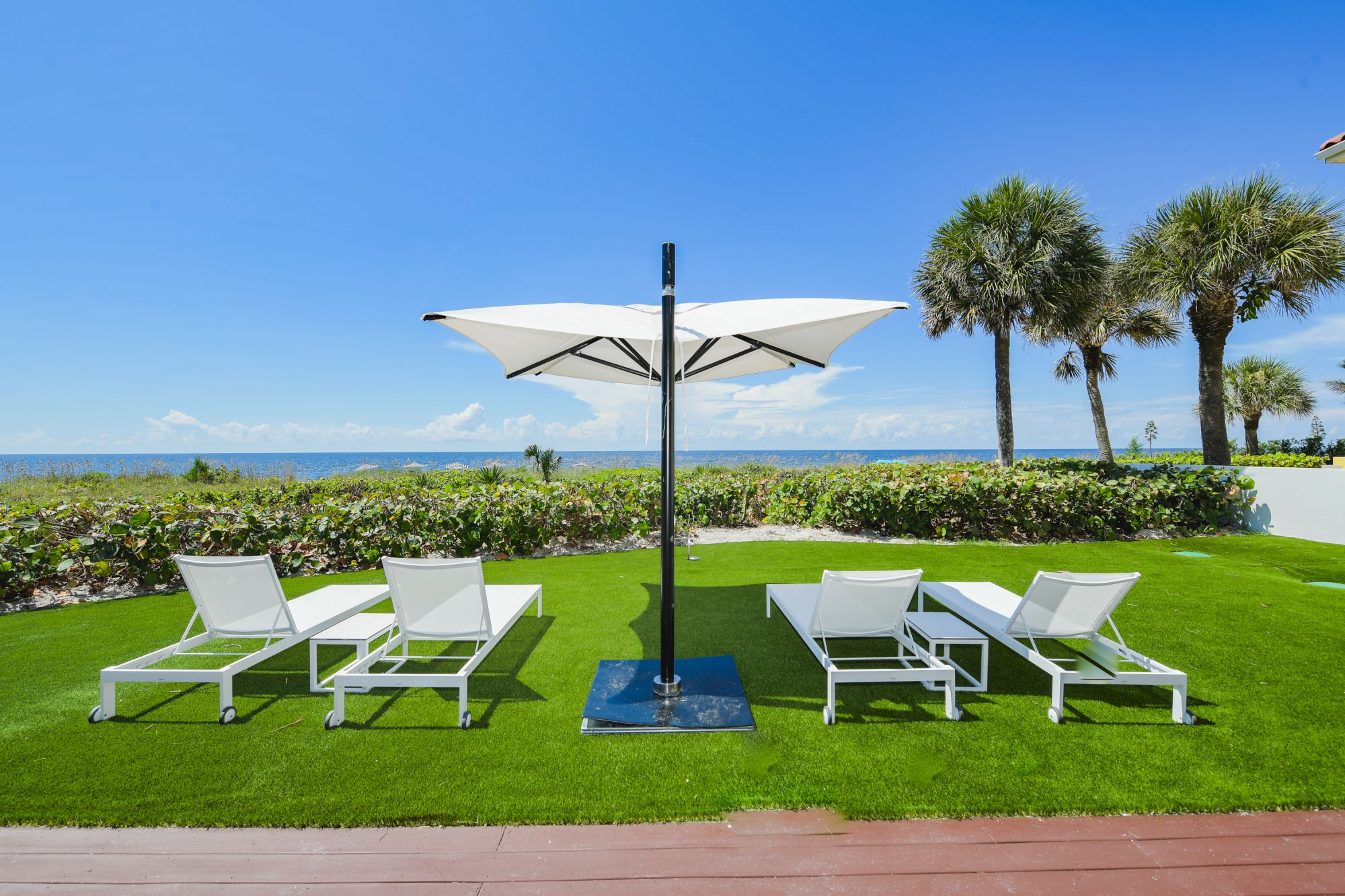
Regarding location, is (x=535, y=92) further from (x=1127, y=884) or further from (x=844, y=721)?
(x=1127, y=884)

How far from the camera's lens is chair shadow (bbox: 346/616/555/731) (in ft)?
9.78

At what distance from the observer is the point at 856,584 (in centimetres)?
318

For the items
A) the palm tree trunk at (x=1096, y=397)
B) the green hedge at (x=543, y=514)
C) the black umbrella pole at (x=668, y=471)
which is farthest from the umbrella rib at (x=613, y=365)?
the palm tree trunk at (x=1096, y=397)

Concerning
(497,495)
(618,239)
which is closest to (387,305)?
(618,239)

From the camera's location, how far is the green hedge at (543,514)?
18.9 ft

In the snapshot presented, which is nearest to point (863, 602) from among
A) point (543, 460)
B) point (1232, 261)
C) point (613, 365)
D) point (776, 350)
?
point (776, 350)

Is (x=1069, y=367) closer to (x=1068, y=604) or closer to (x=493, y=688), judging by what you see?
(x=1068, y=604)

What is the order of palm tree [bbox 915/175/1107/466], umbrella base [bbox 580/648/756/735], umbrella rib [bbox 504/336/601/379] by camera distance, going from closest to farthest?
umbrella base [bbox 580/648/756/735] < umbrella rib [bbox 504/336/601/379] < palm tree [bbox 915/175/1107/466]

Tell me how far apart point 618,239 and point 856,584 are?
27.9ft

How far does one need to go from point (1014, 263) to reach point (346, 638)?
14.3 metres

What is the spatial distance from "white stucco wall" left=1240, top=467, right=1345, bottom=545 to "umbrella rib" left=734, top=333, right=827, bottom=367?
9.44 m

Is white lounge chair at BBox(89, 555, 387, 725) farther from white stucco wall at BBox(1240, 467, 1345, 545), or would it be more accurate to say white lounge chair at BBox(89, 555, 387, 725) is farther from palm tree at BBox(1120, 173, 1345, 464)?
palm tree at BBox(1120, 173, 1345, 464)

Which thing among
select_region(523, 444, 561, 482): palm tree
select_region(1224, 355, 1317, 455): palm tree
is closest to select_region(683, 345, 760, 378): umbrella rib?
select_region(523, 444, 561, 482): palm tree

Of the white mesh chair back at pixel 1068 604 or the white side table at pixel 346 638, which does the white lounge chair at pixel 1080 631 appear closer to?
the white mesh chair back at pixel 1068 604
